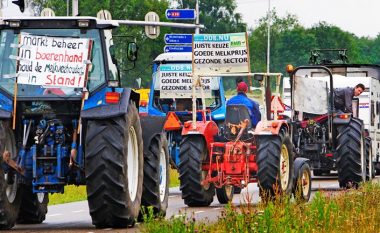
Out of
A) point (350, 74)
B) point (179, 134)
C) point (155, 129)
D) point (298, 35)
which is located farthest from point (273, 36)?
point (155, 129)

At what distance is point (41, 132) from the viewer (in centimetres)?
2011

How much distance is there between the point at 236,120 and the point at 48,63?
6370mm

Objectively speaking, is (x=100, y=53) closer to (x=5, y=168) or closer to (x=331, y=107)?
(x=5, y=168)

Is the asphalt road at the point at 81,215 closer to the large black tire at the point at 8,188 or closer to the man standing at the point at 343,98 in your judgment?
the large black tire at the point at 8,188

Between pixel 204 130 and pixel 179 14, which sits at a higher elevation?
pixel 179 14

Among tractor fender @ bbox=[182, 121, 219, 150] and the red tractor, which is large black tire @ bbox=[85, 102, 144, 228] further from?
tractor fender @ bbox=[182, 121, 219, 150]

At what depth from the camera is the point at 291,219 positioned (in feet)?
56.5

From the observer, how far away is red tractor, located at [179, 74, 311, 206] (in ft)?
81.5

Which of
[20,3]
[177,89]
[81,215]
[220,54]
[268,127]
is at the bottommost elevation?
[81,215]

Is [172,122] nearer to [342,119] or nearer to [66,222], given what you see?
[342,119]

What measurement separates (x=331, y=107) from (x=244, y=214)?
15.4 meters

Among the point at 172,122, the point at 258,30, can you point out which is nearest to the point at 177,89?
the point at 172,122

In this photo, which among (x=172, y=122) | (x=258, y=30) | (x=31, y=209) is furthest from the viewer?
(x=258, y=30)

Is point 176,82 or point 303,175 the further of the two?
point 176,82
